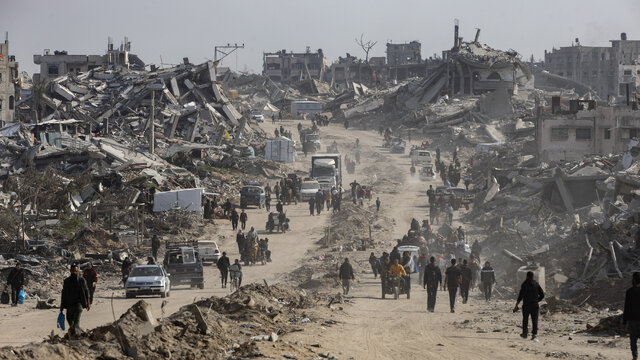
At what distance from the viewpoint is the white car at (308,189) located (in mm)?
55844

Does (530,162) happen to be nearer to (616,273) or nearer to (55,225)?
(55,225)

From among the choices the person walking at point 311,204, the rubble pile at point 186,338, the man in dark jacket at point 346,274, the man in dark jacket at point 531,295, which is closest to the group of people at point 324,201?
the person walking at point 311,204

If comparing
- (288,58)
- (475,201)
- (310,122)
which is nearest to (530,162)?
(475,201)

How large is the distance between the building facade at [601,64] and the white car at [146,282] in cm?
13022

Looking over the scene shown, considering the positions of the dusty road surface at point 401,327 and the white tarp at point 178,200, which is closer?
the dusty road surface at point 401,327

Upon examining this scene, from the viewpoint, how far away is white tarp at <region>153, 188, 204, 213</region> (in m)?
47.9

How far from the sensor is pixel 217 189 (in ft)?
192

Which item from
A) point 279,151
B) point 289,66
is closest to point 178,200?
point 279,151

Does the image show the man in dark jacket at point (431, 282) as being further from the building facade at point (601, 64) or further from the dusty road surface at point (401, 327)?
the building facade at point (601, 64)

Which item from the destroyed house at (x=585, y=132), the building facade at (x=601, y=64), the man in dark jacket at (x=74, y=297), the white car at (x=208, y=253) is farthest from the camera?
the building facade at (x=601, y=64)

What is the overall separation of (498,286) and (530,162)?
34.0 metres

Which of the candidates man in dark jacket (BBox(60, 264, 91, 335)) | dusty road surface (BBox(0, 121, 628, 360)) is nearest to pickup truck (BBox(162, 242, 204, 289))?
dusty road surface (BBox(0, 121, 628, 360))

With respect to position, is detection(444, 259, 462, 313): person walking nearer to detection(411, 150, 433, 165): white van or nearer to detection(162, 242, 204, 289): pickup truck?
detection(162, 242, 204, 289): pickup truck

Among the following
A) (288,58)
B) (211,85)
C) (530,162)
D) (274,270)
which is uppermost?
(288,58)
